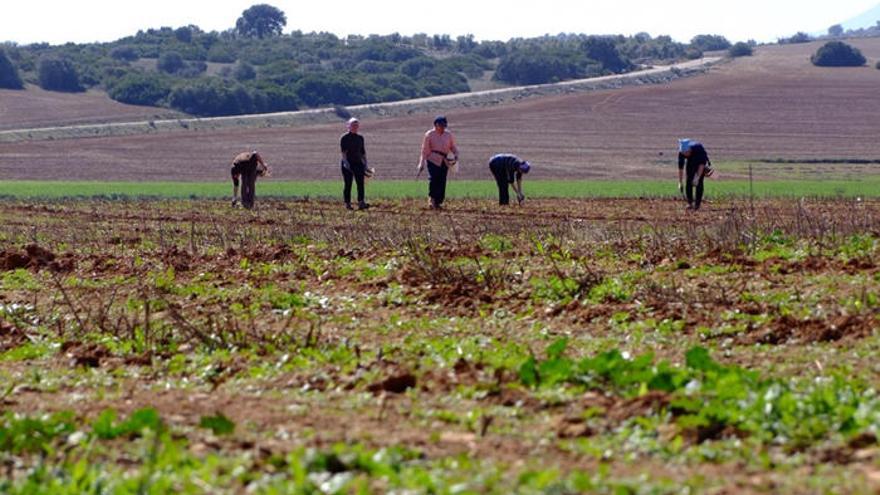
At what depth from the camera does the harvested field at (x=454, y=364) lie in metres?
7.09

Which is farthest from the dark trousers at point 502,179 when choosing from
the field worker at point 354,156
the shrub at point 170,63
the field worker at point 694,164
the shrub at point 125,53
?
the shrub at point 125,53

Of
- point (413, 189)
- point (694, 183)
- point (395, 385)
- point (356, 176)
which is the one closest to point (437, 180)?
point (356, 176)

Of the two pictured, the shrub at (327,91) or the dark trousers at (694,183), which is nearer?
the dark trousers at (694,183)

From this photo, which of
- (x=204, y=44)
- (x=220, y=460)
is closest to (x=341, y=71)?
(x=204, y=44)

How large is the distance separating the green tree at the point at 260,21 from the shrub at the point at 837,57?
69.1 metres

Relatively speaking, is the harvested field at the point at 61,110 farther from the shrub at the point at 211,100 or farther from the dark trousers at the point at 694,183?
the dark trousers at the point at 694,183

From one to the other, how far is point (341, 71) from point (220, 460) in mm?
94794

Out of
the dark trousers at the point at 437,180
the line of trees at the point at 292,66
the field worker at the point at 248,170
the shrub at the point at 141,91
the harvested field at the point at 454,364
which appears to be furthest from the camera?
the line of trees at the point at 292,66

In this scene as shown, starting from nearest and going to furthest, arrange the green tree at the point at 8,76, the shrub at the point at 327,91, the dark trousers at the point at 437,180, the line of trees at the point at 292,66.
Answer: the dark trousers at the point at 437,180 < the line of trees at the point at 292,66 < the shrub at the point at 327,91 < the green tree at the point at 8,76

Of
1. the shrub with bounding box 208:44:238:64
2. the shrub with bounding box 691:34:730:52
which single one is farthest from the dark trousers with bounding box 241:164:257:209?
the shrub with bounding box 691:34:730:52

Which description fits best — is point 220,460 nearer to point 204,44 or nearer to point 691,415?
point 691,415

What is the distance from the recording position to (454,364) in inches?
377

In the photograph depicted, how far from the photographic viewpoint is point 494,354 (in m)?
9.99

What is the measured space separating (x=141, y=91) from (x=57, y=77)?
8.23 meters
